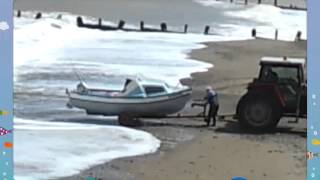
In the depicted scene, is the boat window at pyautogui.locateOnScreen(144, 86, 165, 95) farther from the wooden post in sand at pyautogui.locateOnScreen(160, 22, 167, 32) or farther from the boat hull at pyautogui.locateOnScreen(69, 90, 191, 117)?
the wooden post in sand at pyautogui.locateOnScreen(160, 22, 167, 32)

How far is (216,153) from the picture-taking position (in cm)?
531

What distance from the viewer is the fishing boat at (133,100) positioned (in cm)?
670

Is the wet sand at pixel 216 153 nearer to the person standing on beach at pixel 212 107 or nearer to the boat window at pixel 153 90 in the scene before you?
the person standing on beach at pixel 212 107

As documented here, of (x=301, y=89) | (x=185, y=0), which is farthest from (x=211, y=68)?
(x=185, y=0)

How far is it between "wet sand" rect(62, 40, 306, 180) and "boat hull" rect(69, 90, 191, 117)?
0.50 feet

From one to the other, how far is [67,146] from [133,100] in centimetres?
159

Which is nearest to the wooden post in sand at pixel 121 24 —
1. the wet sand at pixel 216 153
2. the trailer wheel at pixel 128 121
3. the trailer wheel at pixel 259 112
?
the wet sand at pixel 216 153

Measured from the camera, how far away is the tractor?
6.07 metres

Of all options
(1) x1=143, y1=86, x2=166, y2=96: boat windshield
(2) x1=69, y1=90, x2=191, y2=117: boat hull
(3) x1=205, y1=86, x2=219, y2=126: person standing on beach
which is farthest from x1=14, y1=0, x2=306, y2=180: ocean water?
(3) x1=205, y1=86, x2=219, y2=126: person standing on beach

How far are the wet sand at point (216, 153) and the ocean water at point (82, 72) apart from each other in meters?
0.21

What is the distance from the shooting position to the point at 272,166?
482 cm

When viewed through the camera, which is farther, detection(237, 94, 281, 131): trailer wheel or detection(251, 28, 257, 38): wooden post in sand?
detection(251, 28, 257, 38): wooden post in sand

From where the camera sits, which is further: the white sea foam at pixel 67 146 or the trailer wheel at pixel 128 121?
the trailer wheel at pixel 128 121

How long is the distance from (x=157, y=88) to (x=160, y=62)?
312cm
